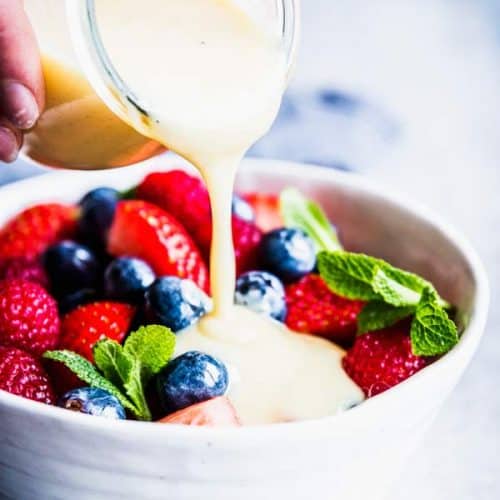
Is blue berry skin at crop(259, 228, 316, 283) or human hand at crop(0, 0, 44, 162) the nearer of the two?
human hand at crop(0, 0, 44, 162)

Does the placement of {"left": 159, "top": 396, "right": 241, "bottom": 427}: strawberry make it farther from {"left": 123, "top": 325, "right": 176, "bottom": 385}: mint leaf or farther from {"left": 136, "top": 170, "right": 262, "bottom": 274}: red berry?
{"left": 136, "top": 170, "right": 262, "bottom": 274}: red berry

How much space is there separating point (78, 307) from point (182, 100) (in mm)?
239

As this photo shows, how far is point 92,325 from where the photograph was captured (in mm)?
911

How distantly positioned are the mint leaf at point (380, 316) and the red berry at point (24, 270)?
0.32 m

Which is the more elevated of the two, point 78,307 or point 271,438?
point 271,438

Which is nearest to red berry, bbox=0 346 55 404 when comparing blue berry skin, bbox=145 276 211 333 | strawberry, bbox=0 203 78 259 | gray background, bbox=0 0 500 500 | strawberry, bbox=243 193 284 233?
blue berry skin, bbox=145 276 211 333

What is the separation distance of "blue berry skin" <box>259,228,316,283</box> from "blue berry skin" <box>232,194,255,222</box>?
4cm

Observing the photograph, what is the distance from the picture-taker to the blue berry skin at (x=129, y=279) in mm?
968

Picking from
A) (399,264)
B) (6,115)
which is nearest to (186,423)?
(6,115)

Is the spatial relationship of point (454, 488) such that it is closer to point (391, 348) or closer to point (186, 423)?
point (391, 348)

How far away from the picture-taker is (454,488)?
3.10 ft

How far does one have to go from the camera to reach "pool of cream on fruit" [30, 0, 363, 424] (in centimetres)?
82

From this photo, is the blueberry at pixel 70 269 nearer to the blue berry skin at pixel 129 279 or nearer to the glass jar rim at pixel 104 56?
A: the blue berry skin at pixel 129 279

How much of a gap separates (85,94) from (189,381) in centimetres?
25
